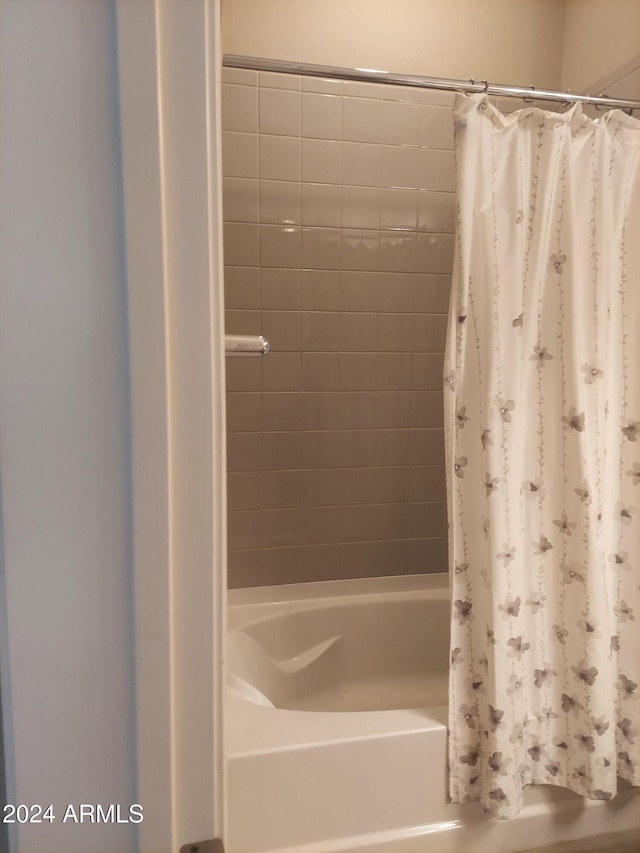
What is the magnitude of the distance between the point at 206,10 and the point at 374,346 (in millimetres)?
1358

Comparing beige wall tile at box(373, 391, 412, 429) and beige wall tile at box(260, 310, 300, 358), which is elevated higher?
beige wall tile at box(260, 310, 300, 358)

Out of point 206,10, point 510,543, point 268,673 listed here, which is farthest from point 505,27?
point 268,673

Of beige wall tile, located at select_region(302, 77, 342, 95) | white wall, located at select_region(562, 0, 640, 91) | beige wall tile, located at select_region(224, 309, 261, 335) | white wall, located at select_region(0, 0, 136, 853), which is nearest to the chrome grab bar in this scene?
white wall, located at select_region(0, 0, 136, 853)

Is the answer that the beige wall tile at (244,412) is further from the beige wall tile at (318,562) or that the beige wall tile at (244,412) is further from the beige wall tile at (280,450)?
the beige wall tile at (318,562)

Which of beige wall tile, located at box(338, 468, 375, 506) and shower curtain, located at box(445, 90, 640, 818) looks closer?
shower curtain, located at box(445, 90, 640, 818)

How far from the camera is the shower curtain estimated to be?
1.07m

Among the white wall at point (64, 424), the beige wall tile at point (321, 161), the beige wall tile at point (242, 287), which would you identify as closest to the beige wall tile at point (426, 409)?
the beige wall tile at point (242, 287)

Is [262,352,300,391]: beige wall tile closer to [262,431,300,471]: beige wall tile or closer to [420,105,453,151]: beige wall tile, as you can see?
[262,431,300,471]: beige wall tile

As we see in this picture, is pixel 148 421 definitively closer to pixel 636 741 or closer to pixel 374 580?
pixel 636 741

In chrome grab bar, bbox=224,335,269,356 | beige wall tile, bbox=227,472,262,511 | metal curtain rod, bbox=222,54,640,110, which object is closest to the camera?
chrome grab bar, bbox=224,335,269,356

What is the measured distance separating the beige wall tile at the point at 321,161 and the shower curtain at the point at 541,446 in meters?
0.63

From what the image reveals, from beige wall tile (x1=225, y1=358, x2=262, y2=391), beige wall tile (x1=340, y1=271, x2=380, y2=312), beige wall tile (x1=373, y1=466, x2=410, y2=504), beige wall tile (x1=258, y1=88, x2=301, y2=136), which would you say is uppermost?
beige wall tile (x1=258, y1=88, x2=301, y2=136)

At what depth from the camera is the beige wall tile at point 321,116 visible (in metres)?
1.60

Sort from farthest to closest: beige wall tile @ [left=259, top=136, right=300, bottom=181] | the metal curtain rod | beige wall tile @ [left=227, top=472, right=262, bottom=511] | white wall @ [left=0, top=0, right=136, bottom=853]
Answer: beige wall tile @ [left=227, top=472, right=262, bottom=511]
beige wall tile @ [left=259, top=136, right=300, bottom=181]
the metal curtain rod
white wall @ [left=0, top=0, right=136, bottom=853]
